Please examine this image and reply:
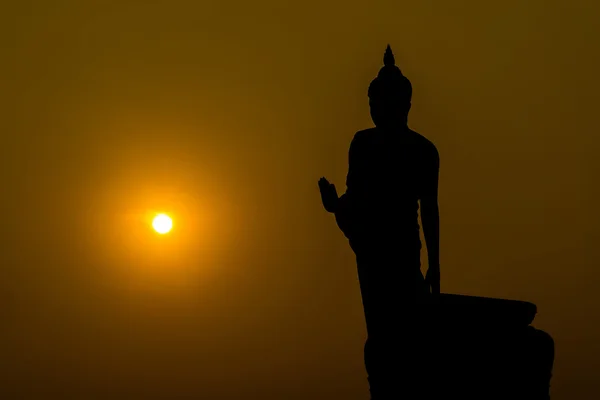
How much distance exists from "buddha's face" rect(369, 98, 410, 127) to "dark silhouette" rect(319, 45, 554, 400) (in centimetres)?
1

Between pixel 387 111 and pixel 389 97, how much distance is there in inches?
6.7

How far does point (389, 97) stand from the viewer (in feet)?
32.5

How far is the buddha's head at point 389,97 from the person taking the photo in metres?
9.93

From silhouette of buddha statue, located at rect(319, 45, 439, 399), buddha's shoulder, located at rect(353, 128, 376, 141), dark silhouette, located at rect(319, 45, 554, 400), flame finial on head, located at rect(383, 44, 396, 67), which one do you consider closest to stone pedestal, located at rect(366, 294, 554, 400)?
dark silhouette, located at rect(319, 45, 554, 400)

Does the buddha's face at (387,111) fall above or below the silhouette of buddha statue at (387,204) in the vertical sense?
above

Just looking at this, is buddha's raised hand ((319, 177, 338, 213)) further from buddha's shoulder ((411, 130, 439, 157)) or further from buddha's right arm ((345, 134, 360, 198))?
buddha's shoulder ((411, 130, 439, 157))

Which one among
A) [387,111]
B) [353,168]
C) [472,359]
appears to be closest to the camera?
[472,359]

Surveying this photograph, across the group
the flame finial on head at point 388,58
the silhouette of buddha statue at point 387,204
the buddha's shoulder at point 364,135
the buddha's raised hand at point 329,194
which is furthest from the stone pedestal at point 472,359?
the flame finial on head at point 388,58

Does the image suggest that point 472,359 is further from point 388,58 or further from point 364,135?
point 388,58

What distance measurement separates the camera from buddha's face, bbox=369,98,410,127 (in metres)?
9.95

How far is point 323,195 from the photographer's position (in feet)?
33.0

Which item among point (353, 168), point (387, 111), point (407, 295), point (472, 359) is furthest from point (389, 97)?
point (472, 359)

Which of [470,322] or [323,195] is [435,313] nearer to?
[470,322]

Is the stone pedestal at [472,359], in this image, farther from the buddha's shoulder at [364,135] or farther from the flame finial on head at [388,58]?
the flame finial on head at [388,58]
